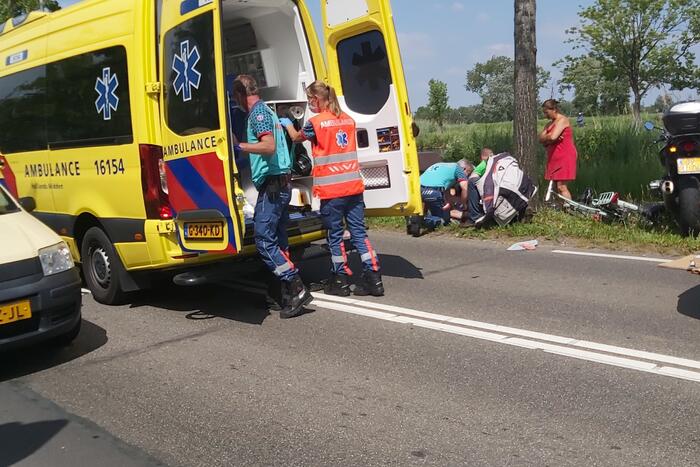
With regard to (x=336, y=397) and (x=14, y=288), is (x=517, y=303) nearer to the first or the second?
(x=336, y=397)

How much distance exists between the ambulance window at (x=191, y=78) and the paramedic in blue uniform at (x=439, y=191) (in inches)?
202

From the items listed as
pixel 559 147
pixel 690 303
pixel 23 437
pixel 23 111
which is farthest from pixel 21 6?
pixel 690 303

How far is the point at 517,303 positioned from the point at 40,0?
17.9 meters

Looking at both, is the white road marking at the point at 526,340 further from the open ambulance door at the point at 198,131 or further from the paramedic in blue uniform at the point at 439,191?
the paramedic in blue uniform at the point at 439,191

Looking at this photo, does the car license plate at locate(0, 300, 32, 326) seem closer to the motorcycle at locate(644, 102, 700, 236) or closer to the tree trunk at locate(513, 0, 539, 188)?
the motorcycle at locate(644, 102, 700, 236)

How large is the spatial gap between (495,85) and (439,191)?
6720cm

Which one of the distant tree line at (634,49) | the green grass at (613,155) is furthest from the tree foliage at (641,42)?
the green grass at (613,155)

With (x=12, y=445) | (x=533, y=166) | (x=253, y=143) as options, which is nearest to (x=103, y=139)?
(x=253, y=143)

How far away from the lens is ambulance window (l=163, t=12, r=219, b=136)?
5.49m

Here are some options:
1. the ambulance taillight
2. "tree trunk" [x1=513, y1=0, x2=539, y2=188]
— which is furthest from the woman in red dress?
the ambulance taillight

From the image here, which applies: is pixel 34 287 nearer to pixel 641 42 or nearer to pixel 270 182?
pixel 270 182

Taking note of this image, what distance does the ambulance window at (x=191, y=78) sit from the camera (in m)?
5.49

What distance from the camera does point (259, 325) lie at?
5859 mm

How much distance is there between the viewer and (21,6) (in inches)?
790
